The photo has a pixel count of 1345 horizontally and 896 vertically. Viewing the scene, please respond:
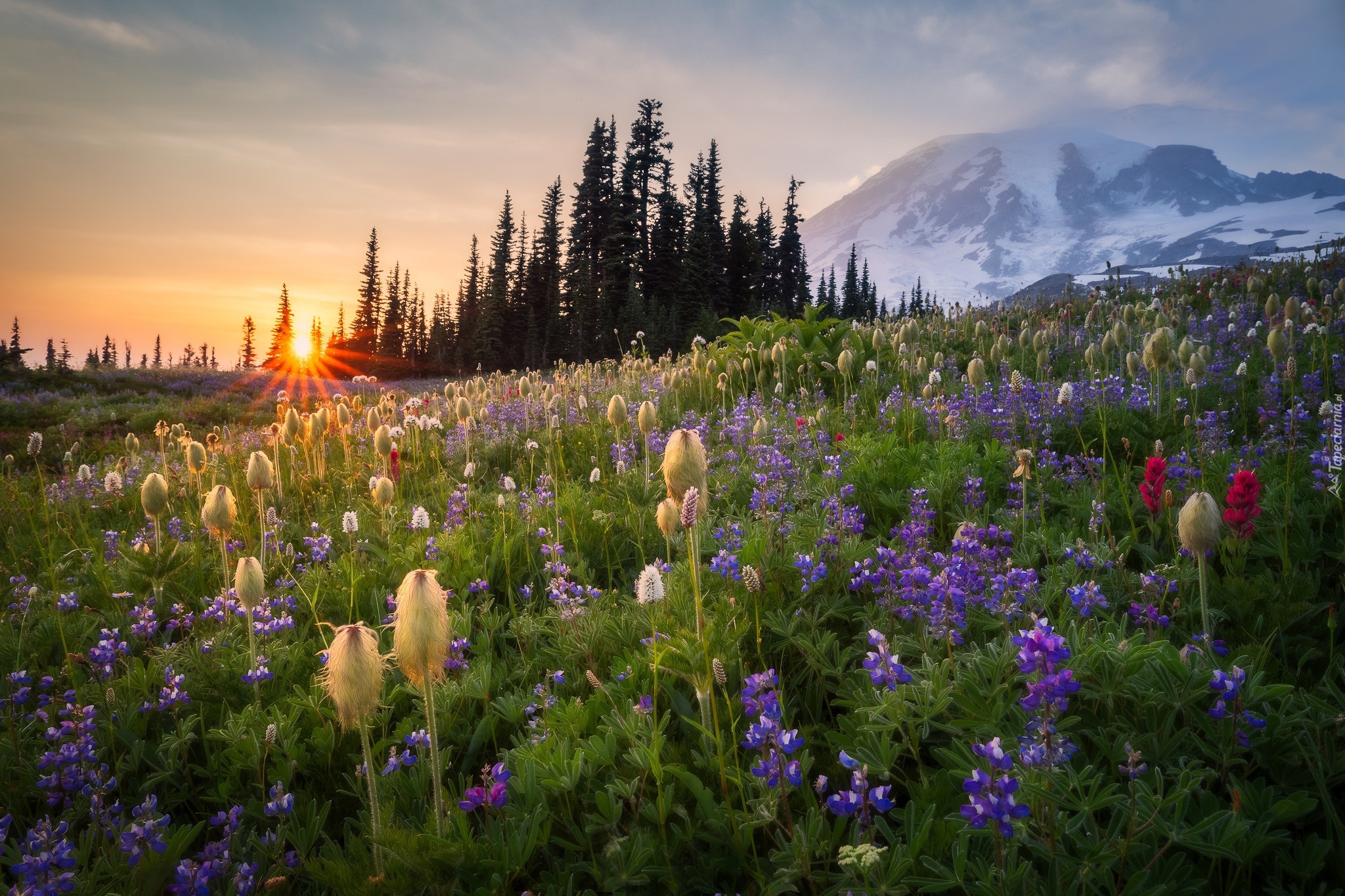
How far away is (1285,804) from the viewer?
149 cm

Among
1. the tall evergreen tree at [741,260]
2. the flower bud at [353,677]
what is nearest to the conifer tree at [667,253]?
the tall evergreen tree at [741,260]

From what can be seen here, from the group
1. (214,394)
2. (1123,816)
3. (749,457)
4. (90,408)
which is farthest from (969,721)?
(214,394)

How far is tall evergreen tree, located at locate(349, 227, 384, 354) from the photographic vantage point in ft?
247

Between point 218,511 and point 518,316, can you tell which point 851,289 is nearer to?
point 518,316

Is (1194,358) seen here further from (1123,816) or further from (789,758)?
(789,758)

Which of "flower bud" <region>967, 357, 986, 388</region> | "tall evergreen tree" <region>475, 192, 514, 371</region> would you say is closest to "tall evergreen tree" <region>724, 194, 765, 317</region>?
"tall evergreen tree" <region>475, 192, 514, 371</region>

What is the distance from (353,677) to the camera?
1640 mm

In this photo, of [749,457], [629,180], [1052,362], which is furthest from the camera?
[629,180]

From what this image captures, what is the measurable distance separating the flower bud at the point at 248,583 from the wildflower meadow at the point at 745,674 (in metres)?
0.01

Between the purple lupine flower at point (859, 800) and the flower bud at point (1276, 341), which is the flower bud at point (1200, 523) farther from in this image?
the flower bud at point (1276, 341)

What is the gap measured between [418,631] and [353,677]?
204mm

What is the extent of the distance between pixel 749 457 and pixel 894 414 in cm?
151

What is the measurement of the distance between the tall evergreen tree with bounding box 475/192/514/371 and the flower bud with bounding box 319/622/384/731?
59.1 meters

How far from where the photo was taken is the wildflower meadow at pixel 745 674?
5.24ft
